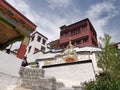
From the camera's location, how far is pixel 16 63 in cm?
1138

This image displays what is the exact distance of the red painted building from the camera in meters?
35.8

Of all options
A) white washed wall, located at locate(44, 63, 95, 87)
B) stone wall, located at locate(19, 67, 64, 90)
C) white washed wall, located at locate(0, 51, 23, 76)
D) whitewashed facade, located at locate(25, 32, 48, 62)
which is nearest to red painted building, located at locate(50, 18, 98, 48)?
whitewashed facade, located at locate(25, 32, 48, 62)

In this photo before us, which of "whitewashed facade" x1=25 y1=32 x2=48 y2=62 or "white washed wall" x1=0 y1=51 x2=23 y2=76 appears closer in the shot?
"white washed wall" x1=0 y1=51 x2=23 y2=76

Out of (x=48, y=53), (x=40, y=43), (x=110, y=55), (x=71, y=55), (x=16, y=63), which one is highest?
(x=40, y=43)

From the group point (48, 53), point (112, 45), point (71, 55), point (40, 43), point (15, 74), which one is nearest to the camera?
point (15, 74)

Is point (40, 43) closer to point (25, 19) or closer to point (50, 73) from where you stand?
point (50, 73)

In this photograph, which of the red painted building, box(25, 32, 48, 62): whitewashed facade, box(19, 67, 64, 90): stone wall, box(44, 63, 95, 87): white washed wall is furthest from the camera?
box(25, 32, 48, 62): whitewashed facade

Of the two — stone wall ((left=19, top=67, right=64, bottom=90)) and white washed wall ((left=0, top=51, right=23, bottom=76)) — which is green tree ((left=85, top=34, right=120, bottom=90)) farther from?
white washed wall ((left=0, top=51, right=23, bottom=76))

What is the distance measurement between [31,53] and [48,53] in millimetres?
8051

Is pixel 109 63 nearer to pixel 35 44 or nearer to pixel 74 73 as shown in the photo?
pixel 74 73

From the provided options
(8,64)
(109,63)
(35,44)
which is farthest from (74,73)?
(35,44)

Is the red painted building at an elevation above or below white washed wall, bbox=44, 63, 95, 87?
above

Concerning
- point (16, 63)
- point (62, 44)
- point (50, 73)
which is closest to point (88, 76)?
point (50, 73)

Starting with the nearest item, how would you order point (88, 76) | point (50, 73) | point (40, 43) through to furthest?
point (88, 76) < point (50, 73) < point (40, 43)
